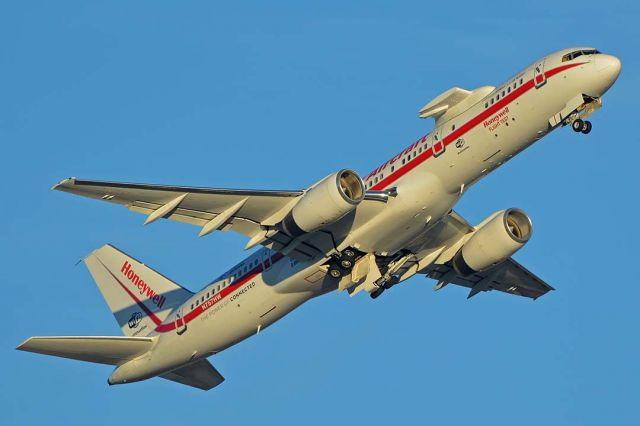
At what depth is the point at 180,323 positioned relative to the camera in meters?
52.8

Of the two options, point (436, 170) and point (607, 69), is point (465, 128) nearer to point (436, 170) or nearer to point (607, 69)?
point (436, 170)

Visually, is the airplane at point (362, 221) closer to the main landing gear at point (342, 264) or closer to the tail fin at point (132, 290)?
the main landing gear at point (342, 264)

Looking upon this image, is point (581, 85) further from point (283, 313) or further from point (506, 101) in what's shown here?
point (283, 313)

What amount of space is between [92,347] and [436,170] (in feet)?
52.9

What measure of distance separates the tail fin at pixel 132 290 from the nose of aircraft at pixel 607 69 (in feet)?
67.8

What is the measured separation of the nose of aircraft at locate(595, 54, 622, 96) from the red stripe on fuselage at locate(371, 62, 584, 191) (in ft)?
2.32

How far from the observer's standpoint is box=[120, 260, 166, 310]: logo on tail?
185ft

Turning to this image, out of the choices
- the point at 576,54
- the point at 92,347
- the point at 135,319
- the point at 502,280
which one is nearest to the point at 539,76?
the point at 576,54

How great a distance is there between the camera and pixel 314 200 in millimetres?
44844

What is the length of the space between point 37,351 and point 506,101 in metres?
20.4

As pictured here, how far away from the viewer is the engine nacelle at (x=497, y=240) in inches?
2004

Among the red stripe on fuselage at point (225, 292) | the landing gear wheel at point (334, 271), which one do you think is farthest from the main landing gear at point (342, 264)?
the red stripe on fuselage at point (225, 292)

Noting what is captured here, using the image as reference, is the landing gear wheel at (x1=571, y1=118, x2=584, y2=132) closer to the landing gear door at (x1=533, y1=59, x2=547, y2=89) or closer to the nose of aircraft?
the nose of aircraft

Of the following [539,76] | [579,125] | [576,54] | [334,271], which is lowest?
[334,271]
